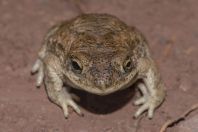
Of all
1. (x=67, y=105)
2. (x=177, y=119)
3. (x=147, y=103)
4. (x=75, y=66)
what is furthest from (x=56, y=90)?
(x=177, y=119)

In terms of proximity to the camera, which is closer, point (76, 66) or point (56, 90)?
point (76, 66)

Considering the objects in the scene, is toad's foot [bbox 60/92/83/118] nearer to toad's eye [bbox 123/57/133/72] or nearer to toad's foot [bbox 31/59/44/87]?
toad's foot [bbox 31/59/44/87]

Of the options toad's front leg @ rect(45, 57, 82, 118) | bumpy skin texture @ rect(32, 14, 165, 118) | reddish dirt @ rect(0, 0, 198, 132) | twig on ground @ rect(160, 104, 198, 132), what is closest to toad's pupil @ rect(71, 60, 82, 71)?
bumpy skin texture @ rect(32, 14, 165, 118)

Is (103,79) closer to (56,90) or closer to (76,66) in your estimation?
(76,66)

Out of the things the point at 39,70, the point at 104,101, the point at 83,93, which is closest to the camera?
the point at 104,101

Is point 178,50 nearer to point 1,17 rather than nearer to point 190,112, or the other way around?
point 190,112

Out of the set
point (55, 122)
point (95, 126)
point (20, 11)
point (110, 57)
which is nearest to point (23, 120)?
point (55, 122)
